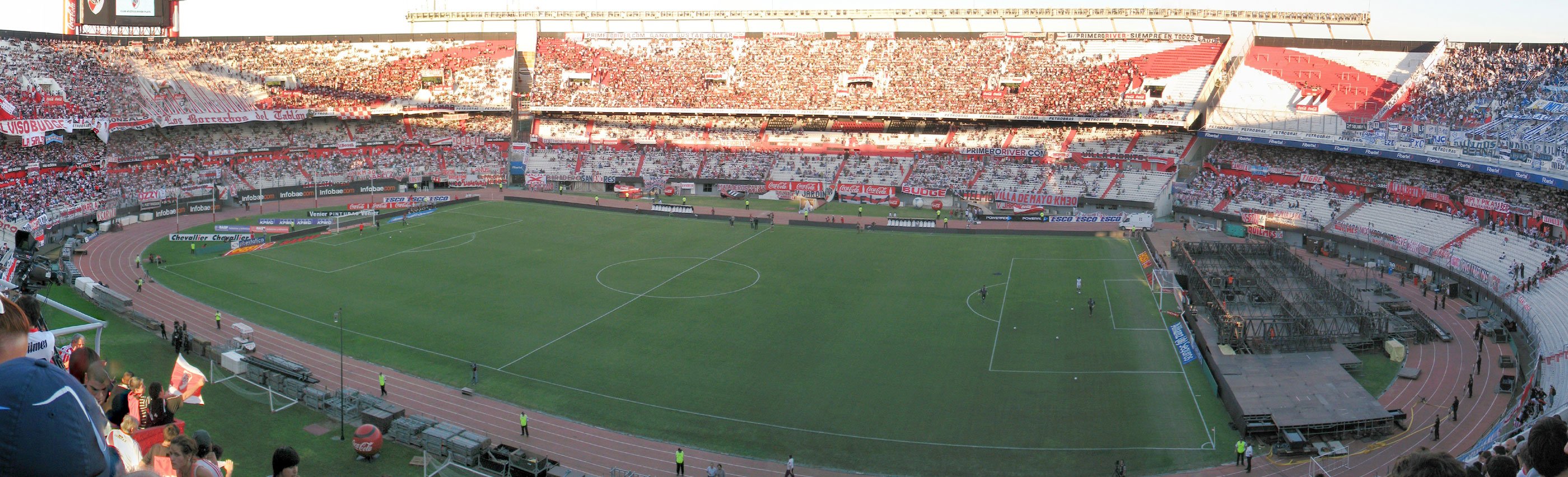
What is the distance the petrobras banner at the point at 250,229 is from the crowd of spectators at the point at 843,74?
3249 centimetres

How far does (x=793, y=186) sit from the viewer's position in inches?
3034

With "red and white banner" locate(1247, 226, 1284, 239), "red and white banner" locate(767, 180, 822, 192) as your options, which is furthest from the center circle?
"red and white banner" locate(1247, 226, 1284, 239)

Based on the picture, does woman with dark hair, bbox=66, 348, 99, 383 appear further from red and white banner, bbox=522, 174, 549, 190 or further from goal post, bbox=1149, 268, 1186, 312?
red and white banner, bbox=522, 174, 549, 190

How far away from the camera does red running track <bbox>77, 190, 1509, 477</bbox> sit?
84.3 ft

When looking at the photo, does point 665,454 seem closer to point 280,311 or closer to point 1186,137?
point 280,311

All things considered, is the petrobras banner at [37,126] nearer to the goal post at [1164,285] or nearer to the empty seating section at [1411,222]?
the goal post at [1164,285]

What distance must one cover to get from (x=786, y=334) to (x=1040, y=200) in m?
37.1

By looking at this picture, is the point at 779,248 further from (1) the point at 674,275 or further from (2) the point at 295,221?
(2) the point at 295,221

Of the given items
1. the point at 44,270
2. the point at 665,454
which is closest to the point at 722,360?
the point at 665,454

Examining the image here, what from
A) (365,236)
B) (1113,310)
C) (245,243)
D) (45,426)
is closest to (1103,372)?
(1113,310)

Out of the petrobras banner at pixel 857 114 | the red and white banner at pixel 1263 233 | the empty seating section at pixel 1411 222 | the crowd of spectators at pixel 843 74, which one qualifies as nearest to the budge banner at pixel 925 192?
the petrobras banner at pixel 857 114

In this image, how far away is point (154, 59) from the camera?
2940 inches

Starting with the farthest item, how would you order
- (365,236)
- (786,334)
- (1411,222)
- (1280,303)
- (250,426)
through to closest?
1. (365,236)
2. (1411,222)
3. (1280,303)
4. (786,334)
5. (250,426)

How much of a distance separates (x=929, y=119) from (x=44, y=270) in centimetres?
6193
